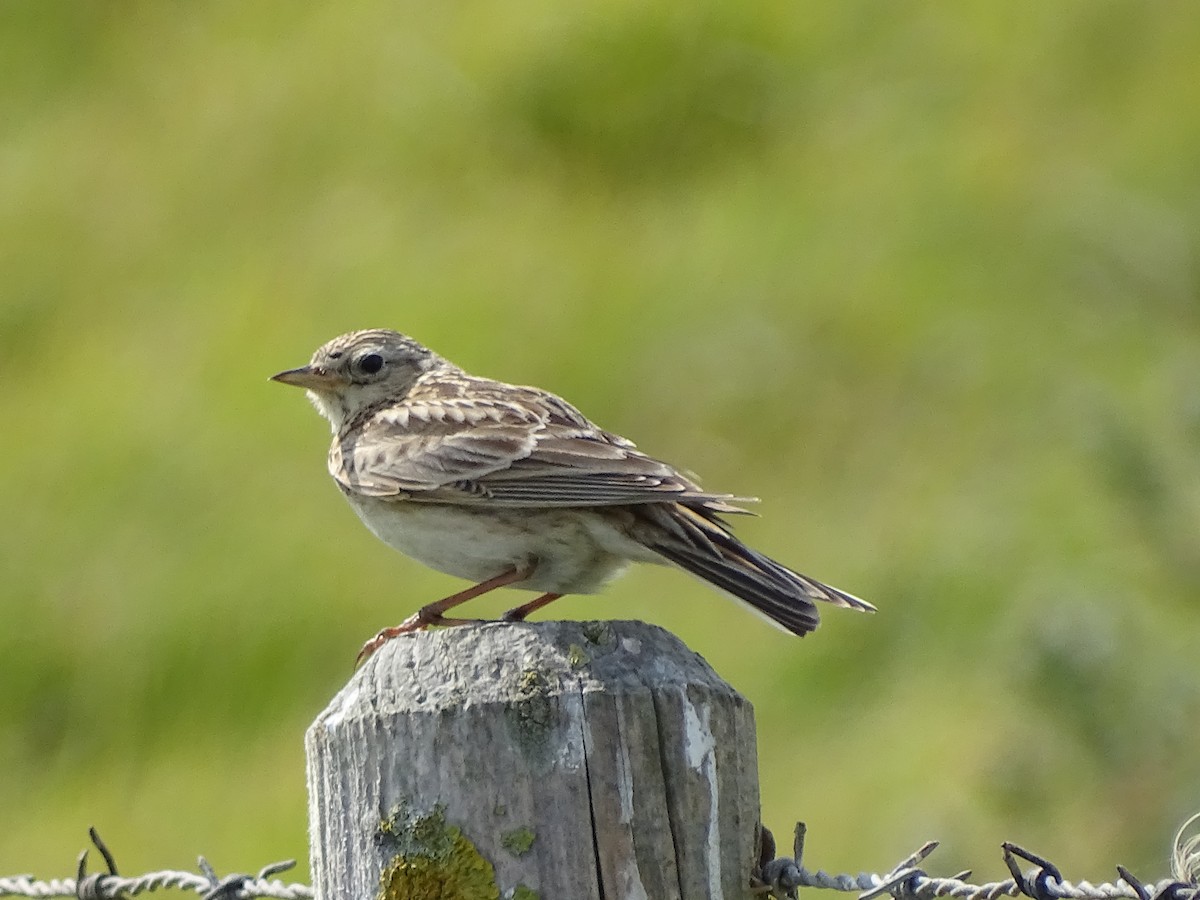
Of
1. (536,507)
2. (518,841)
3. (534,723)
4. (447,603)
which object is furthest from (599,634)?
(536,507)

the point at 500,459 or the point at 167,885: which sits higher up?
the point at 500,459

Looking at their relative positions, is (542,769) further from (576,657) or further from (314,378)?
(314,378)

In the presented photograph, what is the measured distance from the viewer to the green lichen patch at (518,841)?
112 inches

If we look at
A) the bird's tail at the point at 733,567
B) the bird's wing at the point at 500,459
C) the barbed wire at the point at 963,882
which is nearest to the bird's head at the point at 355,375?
the bird's wing at the point at 500,459

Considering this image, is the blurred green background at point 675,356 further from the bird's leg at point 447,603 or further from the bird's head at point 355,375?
the bird's leg at point 447,603

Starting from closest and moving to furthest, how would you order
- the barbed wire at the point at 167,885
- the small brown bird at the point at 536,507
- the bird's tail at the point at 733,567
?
the barbed wire at the point at 167,885, the bird's tail at the point at 733,567, the small brown bird at the point at 536,507

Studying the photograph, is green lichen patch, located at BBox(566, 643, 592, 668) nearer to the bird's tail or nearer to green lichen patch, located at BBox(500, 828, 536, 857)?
green lichen patch, located at BBox(500, 828, 536, 857)

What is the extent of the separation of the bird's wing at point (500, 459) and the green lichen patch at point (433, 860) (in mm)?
2086

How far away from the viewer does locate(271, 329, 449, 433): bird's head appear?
634cm

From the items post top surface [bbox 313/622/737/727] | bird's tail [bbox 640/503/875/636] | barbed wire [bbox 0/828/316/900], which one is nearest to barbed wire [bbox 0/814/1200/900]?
post top surface [bbox 313/622/737/727]

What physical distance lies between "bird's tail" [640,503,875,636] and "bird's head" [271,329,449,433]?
1.56 meters

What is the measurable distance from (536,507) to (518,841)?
2.30 meters

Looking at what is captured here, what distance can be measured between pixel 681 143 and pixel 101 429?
16.3 ft

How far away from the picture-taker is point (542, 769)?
2.86m
